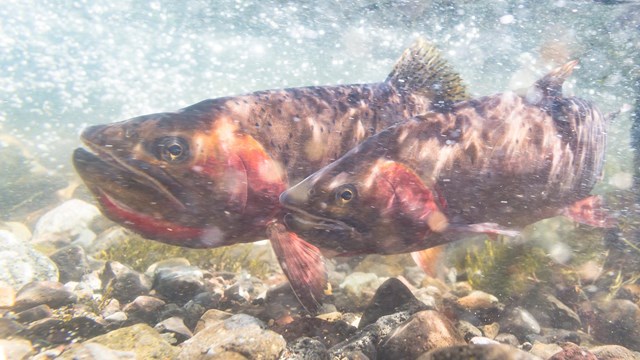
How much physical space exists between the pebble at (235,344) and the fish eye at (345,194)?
1.05m

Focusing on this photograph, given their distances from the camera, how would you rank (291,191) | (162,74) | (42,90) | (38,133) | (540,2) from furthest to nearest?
(42,90) < (162,74) < (38,133) < (540,2) < (291,191)

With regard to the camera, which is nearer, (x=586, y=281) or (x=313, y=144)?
(x=313, y=144)

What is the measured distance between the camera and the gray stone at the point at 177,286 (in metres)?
4.00

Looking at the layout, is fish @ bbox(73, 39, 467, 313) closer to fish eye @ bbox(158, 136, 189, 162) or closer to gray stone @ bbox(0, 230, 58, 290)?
fish eye @ bbox(158, 136, 189, 162)

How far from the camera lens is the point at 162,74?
37.8 metres

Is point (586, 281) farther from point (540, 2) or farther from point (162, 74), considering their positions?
point (162, 74)

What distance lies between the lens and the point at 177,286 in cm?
401

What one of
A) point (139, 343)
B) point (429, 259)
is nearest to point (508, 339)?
point (429, 259)

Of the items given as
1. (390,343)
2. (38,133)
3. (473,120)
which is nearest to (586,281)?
(473,120)

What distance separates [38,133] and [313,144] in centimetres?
3548

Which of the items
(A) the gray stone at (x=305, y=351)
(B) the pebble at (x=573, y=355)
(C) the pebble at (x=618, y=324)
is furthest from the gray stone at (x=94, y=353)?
(C) the pebble at (x=618, y=324)

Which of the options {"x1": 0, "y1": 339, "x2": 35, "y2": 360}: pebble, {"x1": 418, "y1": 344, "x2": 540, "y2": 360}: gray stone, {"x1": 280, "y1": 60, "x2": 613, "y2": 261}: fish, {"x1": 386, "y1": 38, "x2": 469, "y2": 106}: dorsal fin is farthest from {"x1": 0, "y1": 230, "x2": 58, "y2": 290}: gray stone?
{"x1": 386, "y1": 38, "x2": 469, "y2": 106}: dorsal fin

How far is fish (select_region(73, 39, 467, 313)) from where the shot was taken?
9.65 ft

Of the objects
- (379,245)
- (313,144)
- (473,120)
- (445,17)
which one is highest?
(445,17)
